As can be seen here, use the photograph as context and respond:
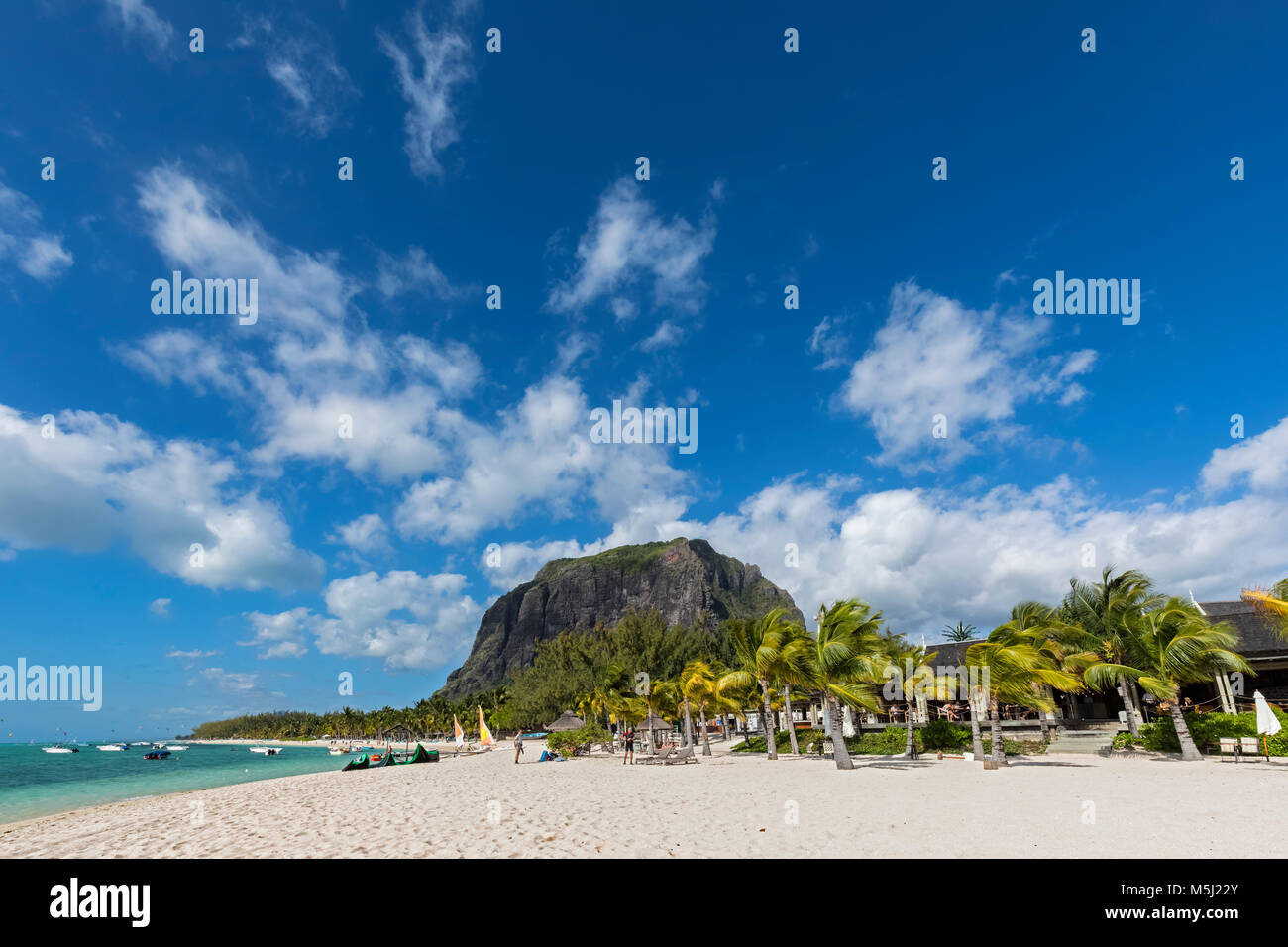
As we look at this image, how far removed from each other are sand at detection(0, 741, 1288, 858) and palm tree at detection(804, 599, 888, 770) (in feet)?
7.34

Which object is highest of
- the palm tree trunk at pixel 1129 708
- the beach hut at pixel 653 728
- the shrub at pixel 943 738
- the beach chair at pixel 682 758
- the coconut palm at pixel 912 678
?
the coconut palm at pixel 912 678

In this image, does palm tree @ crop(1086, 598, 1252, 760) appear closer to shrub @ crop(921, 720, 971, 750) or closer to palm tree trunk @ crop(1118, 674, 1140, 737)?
palm tree trunk @ crop(1118, 674, 1140, 737)

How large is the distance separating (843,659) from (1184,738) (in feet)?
41.1

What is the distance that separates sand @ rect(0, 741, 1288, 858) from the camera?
9.30 meters

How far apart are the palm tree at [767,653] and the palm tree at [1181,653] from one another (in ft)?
41.7

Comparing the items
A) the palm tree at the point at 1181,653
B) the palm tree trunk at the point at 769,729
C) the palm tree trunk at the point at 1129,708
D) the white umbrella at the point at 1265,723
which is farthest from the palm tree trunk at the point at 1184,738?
the palm tree trunk at the point at 769,729

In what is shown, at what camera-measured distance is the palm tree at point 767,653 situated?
25333 millimetres

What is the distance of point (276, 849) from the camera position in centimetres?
1046

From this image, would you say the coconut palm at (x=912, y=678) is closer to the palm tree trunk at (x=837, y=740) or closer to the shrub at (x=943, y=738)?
the shrub at (x=943, y=738)

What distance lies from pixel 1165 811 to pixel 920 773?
865 cm

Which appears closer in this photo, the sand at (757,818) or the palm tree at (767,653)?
the sand at (757,818)
